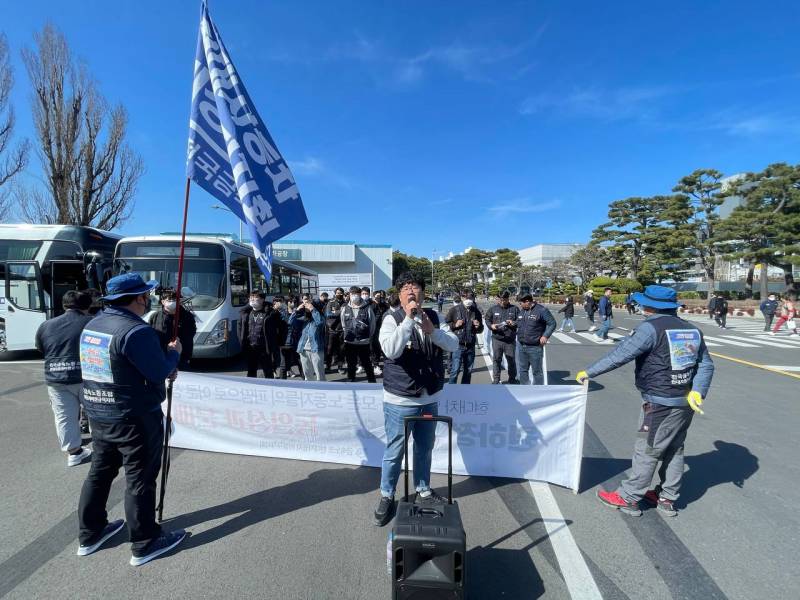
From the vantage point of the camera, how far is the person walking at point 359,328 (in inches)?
265

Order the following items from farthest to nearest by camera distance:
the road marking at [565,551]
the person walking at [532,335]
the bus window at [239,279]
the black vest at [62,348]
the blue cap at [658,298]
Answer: the bus window at [239,279] → the person walking at [532,335] → the black vest at [62,348] → the blue cap at [658,298] → the road marking at [565,551]

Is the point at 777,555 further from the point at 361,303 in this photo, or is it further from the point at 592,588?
the point at 361,303

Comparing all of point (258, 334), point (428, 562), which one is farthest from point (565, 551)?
point (258, 334)

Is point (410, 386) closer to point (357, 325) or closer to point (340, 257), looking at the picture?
point (357, 325)

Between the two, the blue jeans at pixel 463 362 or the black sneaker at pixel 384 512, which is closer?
the black sneaker at pixel 384 512

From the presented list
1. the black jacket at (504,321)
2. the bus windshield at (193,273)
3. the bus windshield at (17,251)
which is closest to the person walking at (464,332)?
the black jacket at (504,321)

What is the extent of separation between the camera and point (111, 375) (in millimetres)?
2430

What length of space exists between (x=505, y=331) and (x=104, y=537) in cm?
558

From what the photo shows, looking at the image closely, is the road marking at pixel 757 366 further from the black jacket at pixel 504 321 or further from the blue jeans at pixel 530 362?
the black jacket at pixel 504 321

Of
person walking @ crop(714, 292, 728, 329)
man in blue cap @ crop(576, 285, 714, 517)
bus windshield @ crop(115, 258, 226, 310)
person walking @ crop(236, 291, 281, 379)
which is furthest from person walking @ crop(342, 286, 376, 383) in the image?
person walking @ crop(714, 292, 728, 329)

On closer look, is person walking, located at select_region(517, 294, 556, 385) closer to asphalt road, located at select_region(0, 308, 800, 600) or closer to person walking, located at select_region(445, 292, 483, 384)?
person walking, located at select_region(445, 292, 483, 384)

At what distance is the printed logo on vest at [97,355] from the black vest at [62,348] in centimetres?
179

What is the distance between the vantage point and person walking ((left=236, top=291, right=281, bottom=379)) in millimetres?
6168

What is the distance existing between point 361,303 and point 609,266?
155ft
